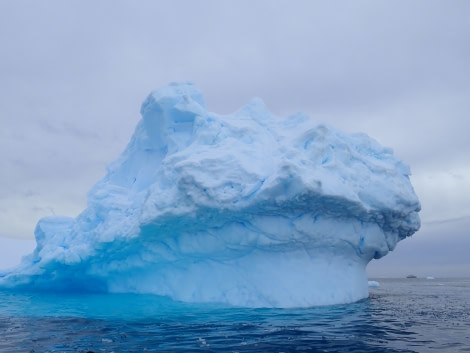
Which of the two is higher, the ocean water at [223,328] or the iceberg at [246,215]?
the iceberg at [246,215]

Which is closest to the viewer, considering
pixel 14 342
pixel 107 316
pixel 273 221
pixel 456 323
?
pixel 14 342

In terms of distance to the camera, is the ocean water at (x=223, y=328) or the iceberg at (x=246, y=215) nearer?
the ocean water at (x=223, y=328)

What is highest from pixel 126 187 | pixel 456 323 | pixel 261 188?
pixel 126 187

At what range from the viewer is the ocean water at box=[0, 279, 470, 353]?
777 centimetres

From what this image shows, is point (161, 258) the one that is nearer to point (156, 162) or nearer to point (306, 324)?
point (156, 162)

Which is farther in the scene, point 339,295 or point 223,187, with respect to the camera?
point 339,295

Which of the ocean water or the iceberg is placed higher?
the iceberg

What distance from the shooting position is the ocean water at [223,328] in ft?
25.5

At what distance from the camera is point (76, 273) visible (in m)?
17.3

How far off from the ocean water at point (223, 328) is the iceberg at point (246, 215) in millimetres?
1179

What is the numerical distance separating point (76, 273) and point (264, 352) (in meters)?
12.2

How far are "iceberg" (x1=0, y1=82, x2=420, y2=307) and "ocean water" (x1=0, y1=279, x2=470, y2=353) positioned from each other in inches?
46.4

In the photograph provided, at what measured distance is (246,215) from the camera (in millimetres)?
13266

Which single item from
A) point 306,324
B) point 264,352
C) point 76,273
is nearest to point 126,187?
point 76,273
